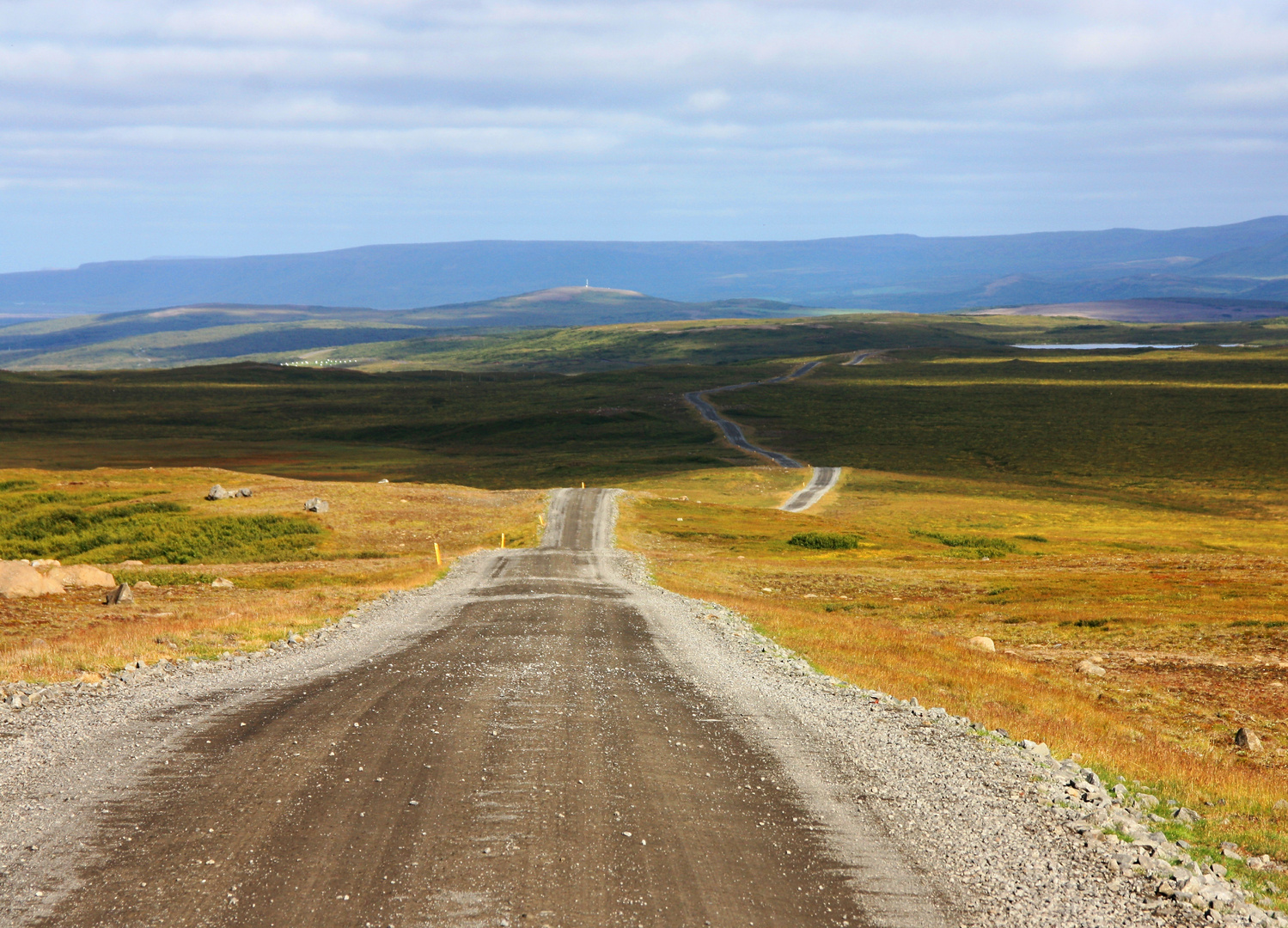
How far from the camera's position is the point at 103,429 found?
150 metres

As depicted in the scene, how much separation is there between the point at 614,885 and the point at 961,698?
45.1 ft

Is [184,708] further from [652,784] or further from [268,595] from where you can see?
[268,595]

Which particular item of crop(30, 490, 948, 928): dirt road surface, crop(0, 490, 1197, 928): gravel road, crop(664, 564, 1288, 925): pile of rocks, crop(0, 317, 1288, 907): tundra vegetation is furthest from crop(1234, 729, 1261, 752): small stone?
crop(30, 490, 948, 928): dirt road surface

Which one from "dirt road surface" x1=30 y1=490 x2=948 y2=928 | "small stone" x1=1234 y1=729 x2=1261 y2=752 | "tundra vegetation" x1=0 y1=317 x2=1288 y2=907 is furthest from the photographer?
"tundra vegetation" x1=0 y1=317 x2=1288 y2=907

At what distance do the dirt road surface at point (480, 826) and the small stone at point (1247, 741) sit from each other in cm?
1144

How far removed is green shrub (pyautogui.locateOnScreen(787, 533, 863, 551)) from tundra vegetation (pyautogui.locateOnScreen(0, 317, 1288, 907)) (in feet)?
1.19

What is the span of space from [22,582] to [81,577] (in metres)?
3.57

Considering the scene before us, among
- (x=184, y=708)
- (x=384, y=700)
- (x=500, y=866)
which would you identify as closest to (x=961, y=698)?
(x=384, y=700)

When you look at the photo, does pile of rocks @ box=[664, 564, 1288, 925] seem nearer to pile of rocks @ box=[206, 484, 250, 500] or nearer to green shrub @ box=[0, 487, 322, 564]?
green shrub @ box=[0, 487, 322, 564]

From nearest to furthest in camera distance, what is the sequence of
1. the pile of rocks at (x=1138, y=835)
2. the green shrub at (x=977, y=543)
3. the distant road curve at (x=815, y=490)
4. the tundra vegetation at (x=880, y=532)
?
the pile of rocks at (x=1138, y=835)
the tundra vegetation at (x=880, y=532)
the green shrub at (x=977, y=543)
the distant road curve at (x=815, y=490)

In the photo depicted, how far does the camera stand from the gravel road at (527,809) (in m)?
9.38

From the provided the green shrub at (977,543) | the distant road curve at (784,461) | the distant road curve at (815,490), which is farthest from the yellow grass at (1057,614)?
the distant road curve at (784,461)

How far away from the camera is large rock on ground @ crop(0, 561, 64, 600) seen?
111 feet

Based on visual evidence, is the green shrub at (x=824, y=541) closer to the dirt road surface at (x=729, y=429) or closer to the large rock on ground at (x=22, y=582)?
the large rock on ground at (x=22, y=582)
